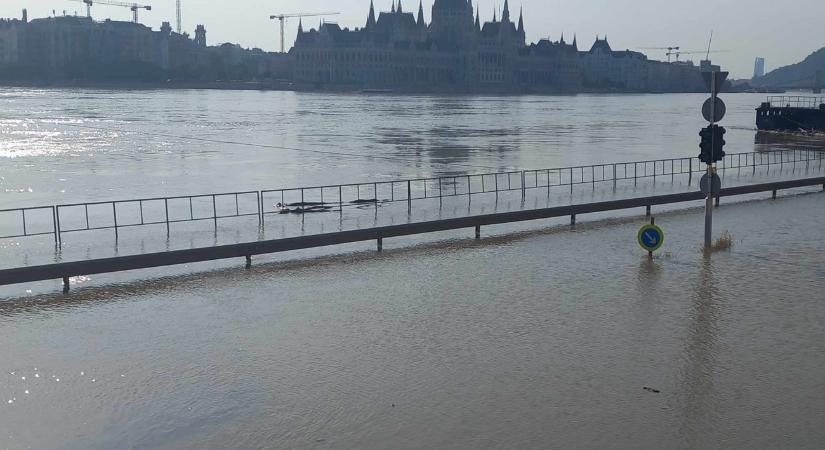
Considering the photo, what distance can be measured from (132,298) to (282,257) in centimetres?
475

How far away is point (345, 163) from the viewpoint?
159ft

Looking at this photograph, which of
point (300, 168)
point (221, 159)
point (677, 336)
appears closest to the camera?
point (677, 336)

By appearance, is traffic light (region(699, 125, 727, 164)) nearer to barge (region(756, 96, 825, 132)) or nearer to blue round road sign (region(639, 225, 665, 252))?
blue round road sign (region(639, 225, 665, 252))

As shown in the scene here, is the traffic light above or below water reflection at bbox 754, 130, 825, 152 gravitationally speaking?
above

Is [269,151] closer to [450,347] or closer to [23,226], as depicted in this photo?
[23,226]

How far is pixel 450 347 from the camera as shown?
13.8m

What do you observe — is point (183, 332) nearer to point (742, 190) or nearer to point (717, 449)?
point (717, 449)

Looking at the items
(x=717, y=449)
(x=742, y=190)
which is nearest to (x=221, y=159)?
(x=742, y=190)

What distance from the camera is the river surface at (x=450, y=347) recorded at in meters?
10.6

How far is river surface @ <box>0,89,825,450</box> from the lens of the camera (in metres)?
10.6

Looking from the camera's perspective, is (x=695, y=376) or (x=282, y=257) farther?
(x=282, y=257)

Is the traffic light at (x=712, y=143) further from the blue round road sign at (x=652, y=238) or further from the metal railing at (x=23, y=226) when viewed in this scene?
the metal railing at (x=23, y=226)

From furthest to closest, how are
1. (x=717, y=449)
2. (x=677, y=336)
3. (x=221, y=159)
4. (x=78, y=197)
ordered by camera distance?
(x=221, y=159) < (x=78, y=197) < (x=677, y=336) < (x=717, y=449)

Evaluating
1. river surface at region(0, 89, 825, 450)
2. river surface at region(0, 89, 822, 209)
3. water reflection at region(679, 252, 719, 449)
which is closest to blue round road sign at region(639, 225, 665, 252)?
river surface at region(0, 89, 825, 450)
